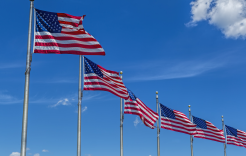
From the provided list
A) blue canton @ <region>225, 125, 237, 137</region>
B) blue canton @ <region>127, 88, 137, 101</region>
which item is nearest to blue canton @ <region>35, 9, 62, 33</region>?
blue canton @ <region>127, 88, 137, 101</region>

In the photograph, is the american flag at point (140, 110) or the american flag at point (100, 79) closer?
the american flag at point (100, 79)

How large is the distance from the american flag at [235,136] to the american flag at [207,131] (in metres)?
6.91

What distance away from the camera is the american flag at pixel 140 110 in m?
34.9

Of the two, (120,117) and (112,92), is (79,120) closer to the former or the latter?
(112,92)

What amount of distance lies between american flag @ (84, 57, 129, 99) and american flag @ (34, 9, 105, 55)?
4.24m

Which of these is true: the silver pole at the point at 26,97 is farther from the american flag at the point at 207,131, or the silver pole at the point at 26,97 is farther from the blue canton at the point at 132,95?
the american flag at the point at 207,131

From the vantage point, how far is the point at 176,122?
133 ft

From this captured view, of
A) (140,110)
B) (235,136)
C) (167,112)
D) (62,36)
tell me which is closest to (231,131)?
(235,136)

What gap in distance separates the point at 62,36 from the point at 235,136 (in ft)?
134

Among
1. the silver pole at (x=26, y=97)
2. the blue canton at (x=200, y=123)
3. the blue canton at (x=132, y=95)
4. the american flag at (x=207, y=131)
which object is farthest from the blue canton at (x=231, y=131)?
the silver pole at (x=26, y=97)

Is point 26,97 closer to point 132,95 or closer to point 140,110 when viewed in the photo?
point 132,95

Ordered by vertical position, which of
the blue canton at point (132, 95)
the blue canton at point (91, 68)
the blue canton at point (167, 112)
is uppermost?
the blue canton at point (91, 68)

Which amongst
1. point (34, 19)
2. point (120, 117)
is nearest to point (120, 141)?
point (120, 117)

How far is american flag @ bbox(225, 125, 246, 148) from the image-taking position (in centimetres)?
5422
